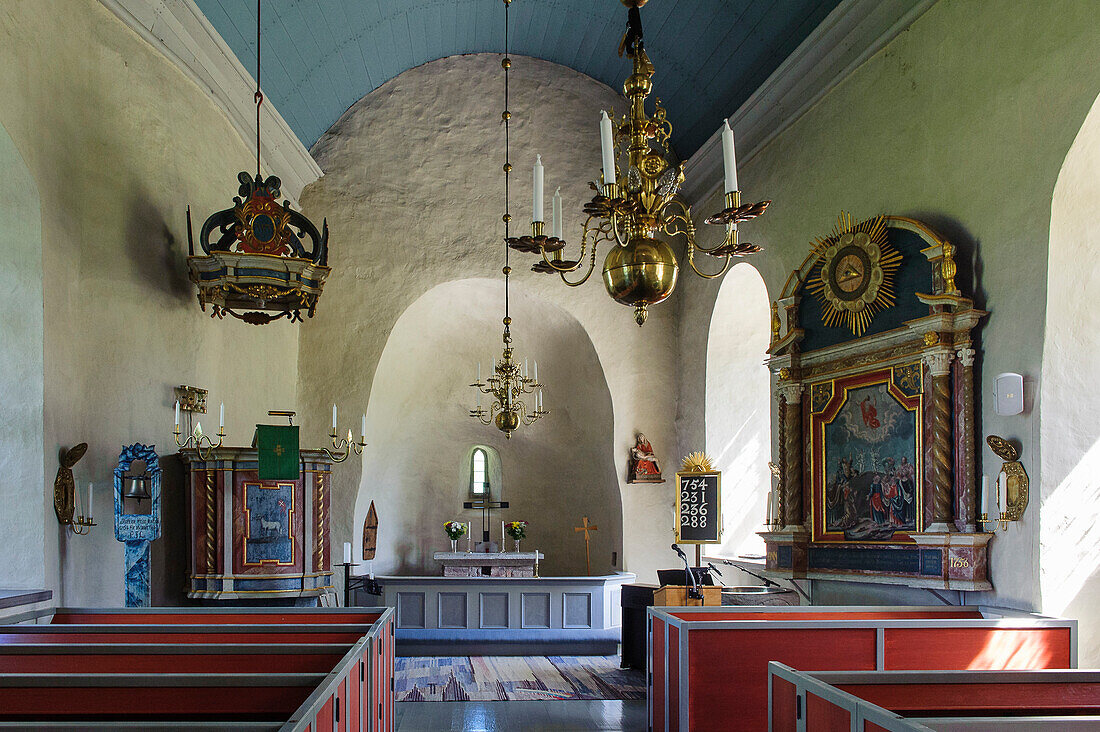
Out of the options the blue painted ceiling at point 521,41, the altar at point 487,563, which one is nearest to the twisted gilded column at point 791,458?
the blue painted ceiling at point 521,41

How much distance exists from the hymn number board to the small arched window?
15.5ft

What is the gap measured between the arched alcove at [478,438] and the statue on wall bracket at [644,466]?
0.30 meters

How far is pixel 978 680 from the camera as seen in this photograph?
3.14 metres

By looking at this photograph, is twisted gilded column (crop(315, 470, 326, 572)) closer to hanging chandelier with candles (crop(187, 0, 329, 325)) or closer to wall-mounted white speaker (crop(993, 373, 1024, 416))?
hanging chandelier with candles (crop(187, 0, 329, 325))

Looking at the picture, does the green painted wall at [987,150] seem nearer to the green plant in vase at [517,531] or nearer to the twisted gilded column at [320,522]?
the twisted gilded column at [320,522]

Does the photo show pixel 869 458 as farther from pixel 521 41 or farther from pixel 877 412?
pixel 521 41

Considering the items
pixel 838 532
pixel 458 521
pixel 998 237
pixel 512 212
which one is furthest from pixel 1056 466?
pixel 458 521

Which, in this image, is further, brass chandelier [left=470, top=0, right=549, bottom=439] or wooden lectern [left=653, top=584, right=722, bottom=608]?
→ brass chandelier [left=470, top=0, right=549, bottom=439]

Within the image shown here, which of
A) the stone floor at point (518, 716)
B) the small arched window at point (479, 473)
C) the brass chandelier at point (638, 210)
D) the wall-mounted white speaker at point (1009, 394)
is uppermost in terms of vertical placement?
the brass chandelier at point (638, 210)

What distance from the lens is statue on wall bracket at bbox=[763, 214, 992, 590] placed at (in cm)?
581

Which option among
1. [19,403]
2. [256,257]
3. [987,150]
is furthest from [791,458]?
[19,403]

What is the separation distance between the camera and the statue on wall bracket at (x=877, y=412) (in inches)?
229

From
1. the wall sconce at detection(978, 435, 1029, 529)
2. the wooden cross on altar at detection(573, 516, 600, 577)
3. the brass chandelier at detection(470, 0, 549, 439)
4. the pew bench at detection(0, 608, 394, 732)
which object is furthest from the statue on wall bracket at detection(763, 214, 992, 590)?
the wooden cross on altar at detection(573, 516, 600, 577)

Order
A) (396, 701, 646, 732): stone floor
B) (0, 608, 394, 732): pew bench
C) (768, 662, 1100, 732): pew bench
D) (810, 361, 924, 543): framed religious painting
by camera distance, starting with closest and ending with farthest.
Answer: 1. (0, 608, 394, 732): pew bench
2. (768, 662, 1100, 732): pew bench
3. (810, 361, 924, 543): framed religious painting
4. (396, 701, 646, 732): stone floor
